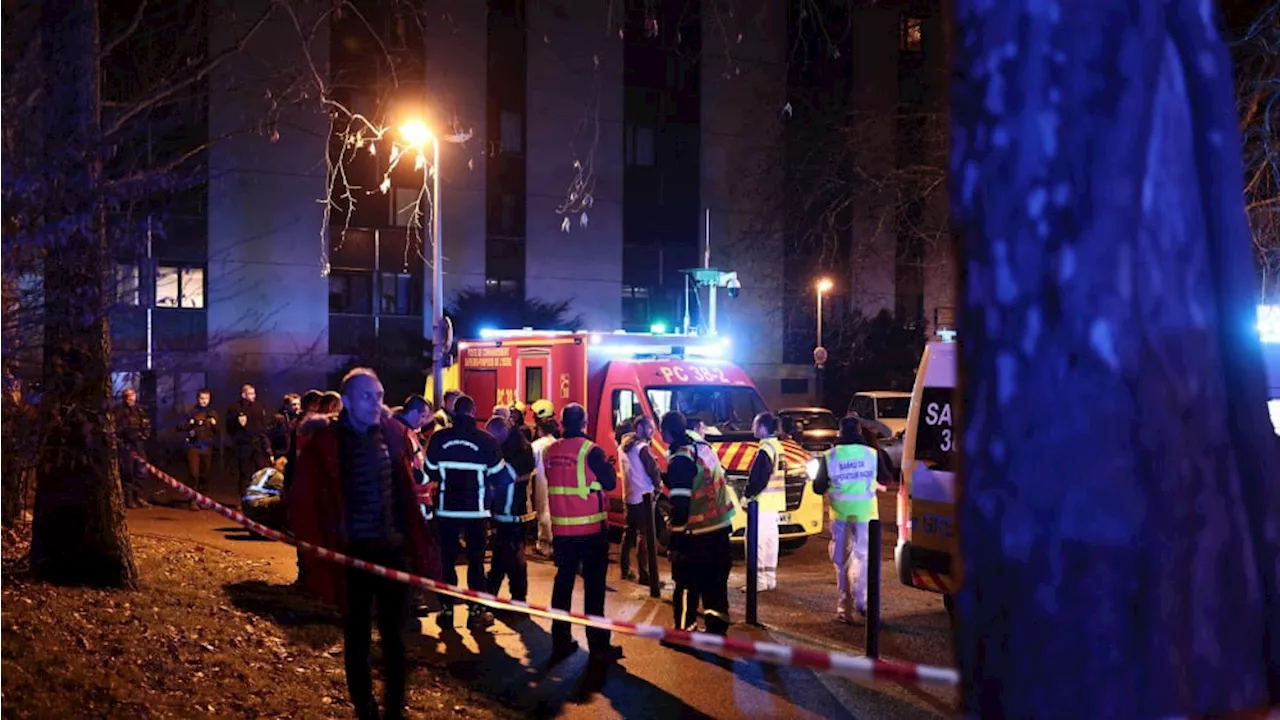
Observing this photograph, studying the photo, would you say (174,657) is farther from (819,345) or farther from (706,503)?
(819,345)

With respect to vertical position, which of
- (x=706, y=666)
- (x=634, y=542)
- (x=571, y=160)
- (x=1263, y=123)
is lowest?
(x=706, y=666)

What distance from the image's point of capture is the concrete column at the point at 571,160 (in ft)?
112

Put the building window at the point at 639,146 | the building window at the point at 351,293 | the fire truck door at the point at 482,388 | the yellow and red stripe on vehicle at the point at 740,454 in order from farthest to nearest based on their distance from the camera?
the building window at the point at 639,146 → the building window at the point at 351,293 → the fire truck door at the point at 482,388 → the yellow and red stripe on vehicle at the point at 740,454

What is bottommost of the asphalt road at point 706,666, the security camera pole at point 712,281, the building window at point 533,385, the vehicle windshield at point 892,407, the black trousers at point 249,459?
the asphalt road at point 706,666

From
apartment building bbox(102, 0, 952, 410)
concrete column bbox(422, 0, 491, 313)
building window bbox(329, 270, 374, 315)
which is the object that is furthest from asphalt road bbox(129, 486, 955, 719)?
concrete column bbox(422, 0, 491, 313)

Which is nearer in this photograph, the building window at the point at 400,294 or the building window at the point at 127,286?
the building window at the point at 127,286

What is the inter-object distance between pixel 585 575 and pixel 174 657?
2795 millimetres

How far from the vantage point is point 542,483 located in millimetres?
12375

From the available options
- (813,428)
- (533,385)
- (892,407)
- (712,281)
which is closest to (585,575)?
(533,385)

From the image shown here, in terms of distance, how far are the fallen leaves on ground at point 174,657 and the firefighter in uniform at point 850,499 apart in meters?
3.84

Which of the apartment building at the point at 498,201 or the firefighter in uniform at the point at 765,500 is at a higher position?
the apartment building at the point at 498,201

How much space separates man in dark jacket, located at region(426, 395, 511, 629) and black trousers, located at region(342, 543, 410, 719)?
2854 mm

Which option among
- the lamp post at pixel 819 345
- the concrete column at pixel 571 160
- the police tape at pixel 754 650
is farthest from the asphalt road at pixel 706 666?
the lamp post at pixel 819 345

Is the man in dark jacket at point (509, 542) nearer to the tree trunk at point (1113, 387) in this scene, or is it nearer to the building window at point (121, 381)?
the building window at point (121, 381)
